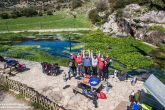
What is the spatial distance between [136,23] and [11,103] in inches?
1516

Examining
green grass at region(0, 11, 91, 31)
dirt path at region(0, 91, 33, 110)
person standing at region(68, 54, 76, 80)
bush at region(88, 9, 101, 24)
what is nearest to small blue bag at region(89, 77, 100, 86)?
person standing at region(68, 54, 76, 80)

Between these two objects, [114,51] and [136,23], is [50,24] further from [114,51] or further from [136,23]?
[114,51]

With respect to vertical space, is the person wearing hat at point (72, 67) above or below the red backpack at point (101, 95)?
above

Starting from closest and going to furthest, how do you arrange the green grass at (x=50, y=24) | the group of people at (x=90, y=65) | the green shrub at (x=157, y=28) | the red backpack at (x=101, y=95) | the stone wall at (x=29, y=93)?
the stone wall at (x=29, y=93) < the red backpack at (x=101, y=95) < the group of people at (x=90, y=65) < the green shrub at (x=157, y=28) < the green grass at (x=50, y=24)

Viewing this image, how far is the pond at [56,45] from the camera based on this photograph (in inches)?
1829

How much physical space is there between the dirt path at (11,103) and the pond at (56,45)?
19292 mm

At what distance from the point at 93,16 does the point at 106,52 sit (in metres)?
33.9

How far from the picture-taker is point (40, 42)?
55.0 m

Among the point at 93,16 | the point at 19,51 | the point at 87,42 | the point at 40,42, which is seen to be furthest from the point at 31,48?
the point at 93,16

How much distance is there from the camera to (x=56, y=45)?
51.9 m

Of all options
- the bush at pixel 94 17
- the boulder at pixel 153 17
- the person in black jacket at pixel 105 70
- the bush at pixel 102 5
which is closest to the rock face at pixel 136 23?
the boulder at pixel 153 17

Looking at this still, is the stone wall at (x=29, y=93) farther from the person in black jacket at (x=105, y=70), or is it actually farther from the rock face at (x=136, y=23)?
the rock face at (x=136, y=23)

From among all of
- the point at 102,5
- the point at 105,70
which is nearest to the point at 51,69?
the point at 105,70

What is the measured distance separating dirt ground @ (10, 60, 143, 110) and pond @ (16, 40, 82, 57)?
1549cm
